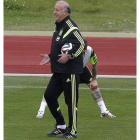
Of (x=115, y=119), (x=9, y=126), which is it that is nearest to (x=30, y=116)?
(x=9, y=126)

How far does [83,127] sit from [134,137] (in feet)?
3.35

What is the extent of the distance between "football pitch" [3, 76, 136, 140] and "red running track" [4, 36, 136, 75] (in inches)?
158

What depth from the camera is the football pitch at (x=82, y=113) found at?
670 centimetres

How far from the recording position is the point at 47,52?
68.0 feet

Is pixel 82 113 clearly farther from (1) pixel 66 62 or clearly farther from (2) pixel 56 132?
(1) pixel 66 62

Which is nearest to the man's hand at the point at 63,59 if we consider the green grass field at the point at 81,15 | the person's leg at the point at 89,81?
the person's leg at the point at 89,81

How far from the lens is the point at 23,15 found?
3834 centimetres

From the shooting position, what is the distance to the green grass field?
110 ft

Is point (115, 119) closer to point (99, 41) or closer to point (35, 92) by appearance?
point (35, 92)

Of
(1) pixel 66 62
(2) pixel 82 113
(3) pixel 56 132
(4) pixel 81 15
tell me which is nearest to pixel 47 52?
(2) pixel 82 113

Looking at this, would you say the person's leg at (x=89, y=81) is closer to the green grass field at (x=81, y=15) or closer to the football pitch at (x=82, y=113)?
the football pitch at (x=82, y=113)

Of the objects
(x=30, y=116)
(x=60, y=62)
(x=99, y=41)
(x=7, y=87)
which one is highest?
(x=60, y=62)

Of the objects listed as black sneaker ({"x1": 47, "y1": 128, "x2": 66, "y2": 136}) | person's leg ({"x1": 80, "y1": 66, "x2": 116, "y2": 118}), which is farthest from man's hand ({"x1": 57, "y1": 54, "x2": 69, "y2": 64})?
person's leg ({"x1": 80, "y1": 66, "x2": 116, "y2": 118})

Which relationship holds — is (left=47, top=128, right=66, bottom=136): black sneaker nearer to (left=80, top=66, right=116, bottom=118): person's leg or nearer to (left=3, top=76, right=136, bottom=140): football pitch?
(left=3, top=76, right=136, bottom=140): football pitch
